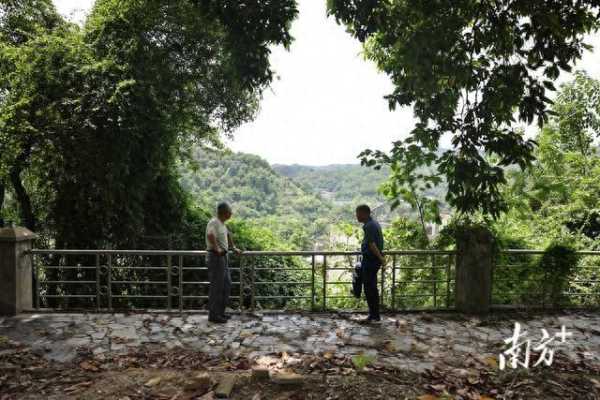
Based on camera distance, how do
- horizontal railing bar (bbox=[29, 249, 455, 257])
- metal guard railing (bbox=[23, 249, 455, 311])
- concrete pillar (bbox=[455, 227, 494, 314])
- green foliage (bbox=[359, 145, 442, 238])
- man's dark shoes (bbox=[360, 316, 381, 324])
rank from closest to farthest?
1. man's dark shoes (bbox=[360, 316, 381, 324])
2. horizontal railing bar (bbox=[29, 249, 455, 257])
3. concrete pillar (bbox=[455, 227, 494, 314])
4. green foliage (bbox=[359, 145, 442, 238])
5. metal guard railing (bbox=[23, 249, 455, 311])

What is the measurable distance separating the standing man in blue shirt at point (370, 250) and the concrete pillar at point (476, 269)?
1.79 meters

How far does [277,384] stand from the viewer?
4.62m

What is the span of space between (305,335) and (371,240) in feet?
5.69

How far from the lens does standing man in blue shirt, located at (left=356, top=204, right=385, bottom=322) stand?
6.46 metres

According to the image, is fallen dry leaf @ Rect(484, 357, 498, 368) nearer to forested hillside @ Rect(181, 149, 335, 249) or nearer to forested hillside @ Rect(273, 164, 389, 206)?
forested hillside @ Rect(181, 149, 335, 249)

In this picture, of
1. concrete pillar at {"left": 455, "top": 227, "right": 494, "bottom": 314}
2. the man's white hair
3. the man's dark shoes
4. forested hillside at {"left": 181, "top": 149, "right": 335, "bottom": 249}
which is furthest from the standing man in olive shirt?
forested hillside at {"left": 181, "top": 149, "right": 335, "bottom": 249}

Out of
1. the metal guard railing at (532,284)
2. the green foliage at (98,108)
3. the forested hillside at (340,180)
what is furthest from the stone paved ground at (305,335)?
the forested hillside at (340,180)

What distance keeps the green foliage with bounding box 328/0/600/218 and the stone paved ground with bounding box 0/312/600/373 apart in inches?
82.6

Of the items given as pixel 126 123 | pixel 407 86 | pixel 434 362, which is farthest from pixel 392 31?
pixel 126 123

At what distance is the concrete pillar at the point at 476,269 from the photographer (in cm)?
729

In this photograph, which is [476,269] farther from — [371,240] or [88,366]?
[88,366]

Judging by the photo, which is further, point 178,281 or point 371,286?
point 178,281

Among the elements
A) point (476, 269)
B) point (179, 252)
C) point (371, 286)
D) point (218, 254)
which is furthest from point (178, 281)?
point (476, 269)

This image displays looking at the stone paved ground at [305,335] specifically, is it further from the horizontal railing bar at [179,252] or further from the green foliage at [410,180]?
the green foliage at [410,180]
